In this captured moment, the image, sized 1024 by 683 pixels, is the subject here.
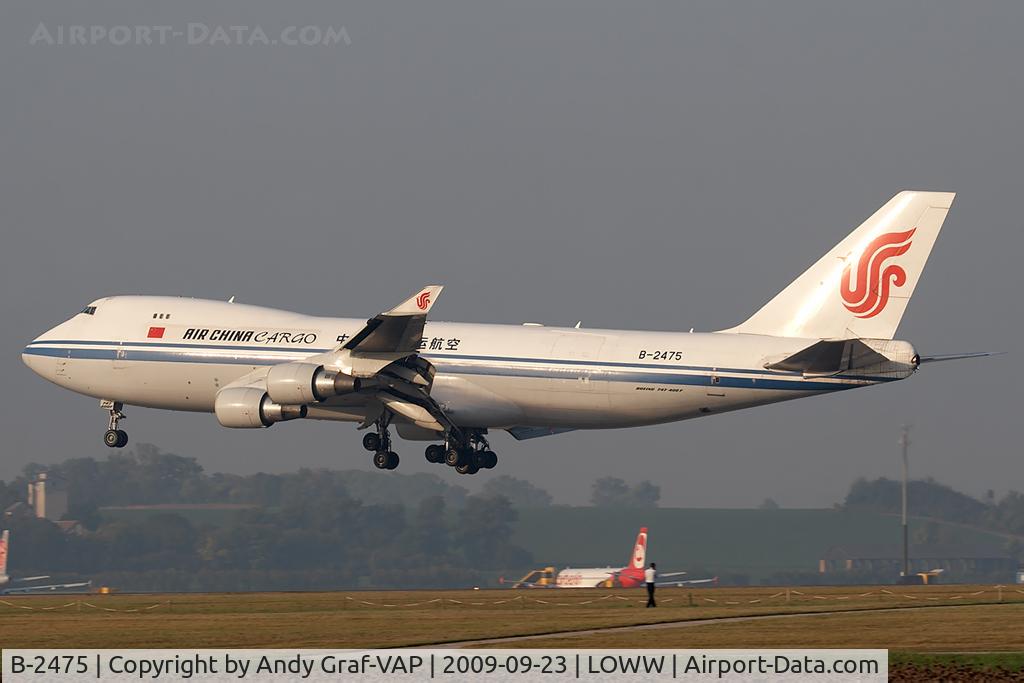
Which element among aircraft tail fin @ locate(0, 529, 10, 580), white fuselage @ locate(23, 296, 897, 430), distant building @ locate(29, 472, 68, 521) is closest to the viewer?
white fuselage @ locate(23, 296, 897, 430)

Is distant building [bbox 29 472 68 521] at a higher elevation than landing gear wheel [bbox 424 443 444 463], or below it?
higher

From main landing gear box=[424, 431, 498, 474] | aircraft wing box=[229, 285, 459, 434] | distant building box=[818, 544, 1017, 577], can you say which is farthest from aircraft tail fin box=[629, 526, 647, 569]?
aircraft wing box=[229, 285, 459, 434]

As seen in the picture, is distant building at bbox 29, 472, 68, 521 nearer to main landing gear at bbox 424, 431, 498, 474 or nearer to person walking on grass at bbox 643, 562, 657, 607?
main landing gear at bbox 424, 431, 498, 474

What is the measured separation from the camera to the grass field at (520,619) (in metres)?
41.3

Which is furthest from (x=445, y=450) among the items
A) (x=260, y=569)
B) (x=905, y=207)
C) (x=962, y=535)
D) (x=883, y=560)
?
(x=962, y=535)

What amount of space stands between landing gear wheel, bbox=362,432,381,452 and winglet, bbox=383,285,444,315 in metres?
9.84

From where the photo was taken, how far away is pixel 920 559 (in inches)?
4454

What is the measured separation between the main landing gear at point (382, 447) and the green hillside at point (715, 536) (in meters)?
40.8

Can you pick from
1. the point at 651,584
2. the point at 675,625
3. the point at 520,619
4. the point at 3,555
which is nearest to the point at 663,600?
the point at 651,584

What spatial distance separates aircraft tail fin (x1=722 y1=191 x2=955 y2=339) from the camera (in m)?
60.1

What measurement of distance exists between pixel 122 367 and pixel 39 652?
27.5 metres

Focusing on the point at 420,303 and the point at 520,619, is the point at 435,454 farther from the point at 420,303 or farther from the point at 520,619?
the point at 520,619

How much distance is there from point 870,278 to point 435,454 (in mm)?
18489

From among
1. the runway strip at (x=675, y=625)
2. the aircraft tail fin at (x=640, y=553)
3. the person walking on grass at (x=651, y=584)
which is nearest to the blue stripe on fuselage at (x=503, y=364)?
the person walking on grass at (x=651, y=584)
